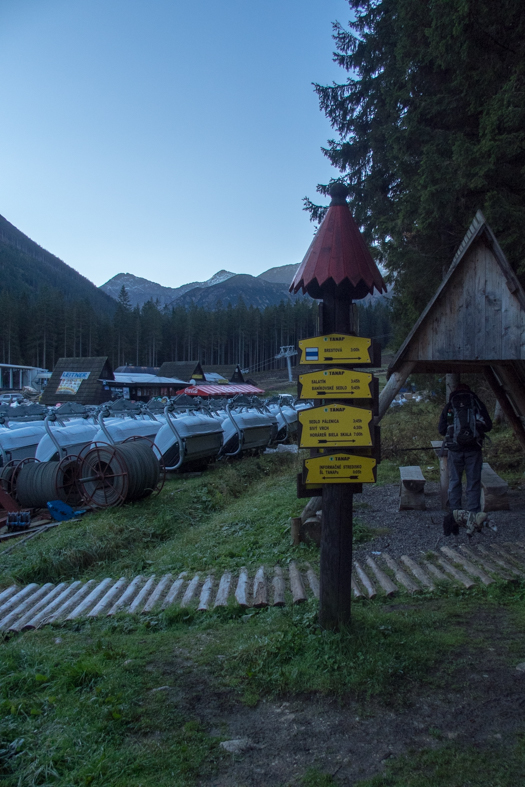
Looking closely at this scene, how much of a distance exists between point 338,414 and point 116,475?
9279mm

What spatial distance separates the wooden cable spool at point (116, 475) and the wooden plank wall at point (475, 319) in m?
7.53

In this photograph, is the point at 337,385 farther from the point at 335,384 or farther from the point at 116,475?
the point at 116,475

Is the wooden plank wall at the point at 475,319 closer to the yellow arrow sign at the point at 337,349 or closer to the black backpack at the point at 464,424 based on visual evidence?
the black backpack at the point at 464,424

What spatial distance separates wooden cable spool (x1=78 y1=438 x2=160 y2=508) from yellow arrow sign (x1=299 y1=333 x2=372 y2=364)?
29.7 feet

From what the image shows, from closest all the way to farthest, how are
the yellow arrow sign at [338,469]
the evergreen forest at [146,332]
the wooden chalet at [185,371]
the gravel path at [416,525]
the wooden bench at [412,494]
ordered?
the yellow arrow sign at [338,469] < the gravel path at [416,525] < the wooden bench at [412,494] < the wooden chalet at [185,371] < the evergreen forest at [146,332]

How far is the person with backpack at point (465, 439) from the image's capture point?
733cm

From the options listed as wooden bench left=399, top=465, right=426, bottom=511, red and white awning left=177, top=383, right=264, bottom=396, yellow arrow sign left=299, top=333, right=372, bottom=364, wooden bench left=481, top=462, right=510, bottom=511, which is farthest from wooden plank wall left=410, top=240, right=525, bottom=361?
red and white awning left=177, top=383, right=264, bottom=396

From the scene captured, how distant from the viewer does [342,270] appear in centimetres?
448

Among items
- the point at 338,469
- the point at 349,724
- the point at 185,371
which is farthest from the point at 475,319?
the point at 185,371

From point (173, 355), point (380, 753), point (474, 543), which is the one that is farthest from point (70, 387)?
point (173, 355)

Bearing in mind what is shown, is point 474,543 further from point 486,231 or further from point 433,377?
point 433,377

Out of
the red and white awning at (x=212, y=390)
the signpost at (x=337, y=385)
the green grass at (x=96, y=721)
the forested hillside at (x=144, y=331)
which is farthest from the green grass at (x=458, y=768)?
the forested hillside at (x=144, y=331)

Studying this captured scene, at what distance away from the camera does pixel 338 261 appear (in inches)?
178

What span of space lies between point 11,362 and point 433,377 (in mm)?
86794
